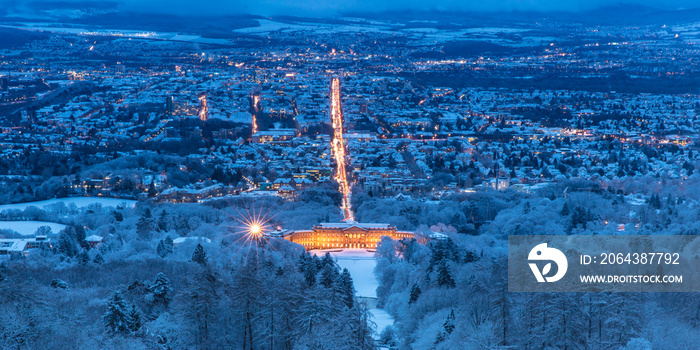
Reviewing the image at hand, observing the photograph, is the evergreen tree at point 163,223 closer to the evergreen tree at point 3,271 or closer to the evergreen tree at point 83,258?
the evergreen tree at point 83,258

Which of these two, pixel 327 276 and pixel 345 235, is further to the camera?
pixel 345 235

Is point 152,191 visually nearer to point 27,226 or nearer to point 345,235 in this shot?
point 27,226

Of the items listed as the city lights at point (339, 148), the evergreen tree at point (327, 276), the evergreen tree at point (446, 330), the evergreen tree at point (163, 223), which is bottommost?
the city lights at point (339, 148)

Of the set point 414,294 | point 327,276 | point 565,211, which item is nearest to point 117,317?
point 327,276

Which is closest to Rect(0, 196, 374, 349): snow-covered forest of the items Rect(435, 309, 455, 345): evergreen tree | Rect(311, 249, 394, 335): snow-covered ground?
Rect(311, 249, 394, 335): snow-covered ground

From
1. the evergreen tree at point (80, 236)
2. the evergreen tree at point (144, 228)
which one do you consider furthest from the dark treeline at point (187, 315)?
the evergreen tree at point (144, 228)

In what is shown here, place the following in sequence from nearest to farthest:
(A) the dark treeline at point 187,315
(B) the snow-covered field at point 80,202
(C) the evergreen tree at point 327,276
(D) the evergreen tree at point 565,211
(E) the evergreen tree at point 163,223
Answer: (A) the dark treeline at point 187,315 < (C) the evergreen tree at point 327,276 < (E) the evergreen tree at point 163,223 < (D) the evergreen tree at point 565,211 < (B) the snow-covered field at point 80,202

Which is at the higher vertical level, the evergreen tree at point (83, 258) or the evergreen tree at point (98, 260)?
the evergreen tree at point (83, 258)
